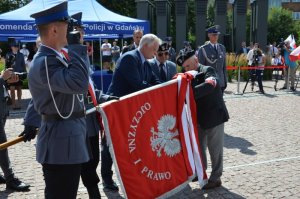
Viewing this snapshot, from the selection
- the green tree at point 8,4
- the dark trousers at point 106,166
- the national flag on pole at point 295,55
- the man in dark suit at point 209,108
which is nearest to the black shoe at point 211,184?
the man in dark suit at point 209,108

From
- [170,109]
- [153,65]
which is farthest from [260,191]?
[153,65]

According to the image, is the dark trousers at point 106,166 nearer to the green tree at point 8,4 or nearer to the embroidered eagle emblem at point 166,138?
the embroidered eagle emblem at point 166,138

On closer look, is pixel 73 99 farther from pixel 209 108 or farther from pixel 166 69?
pixel 166 69

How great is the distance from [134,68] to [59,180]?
230 cm

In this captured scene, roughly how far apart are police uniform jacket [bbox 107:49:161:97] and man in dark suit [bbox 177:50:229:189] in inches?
19.9

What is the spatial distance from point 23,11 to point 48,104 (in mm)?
11248

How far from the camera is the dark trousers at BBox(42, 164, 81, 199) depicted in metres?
2.90

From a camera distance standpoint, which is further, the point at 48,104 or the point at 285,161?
the point at 285,161

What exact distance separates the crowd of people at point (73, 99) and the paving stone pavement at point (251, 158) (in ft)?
0.91

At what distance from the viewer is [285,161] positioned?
6.50 metres

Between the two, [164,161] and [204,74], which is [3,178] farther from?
[204,74]

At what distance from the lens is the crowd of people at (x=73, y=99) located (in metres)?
2.74

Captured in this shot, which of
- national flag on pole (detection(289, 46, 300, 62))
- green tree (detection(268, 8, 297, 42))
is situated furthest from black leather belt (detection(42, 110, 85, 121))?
green tree (detection(268, 8, 297, 42))

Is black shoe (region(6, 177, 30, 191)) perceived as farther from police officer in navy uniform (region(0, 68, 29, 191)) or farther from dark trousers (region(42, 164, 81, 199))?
dark trousers (region(42, 164, 81, 199))
